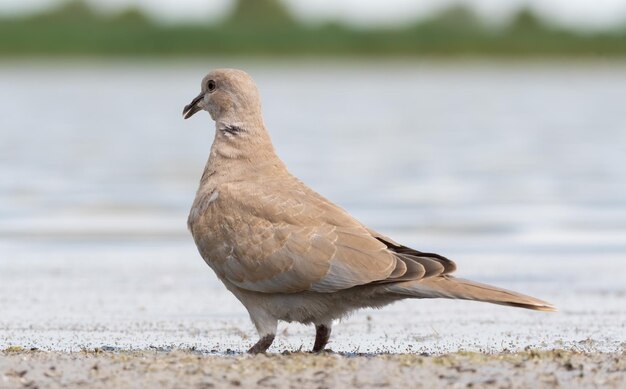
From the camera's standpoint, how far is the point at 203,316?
970cm

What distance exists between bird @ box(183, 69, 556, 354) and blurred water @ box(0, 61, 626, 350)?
2.53ft

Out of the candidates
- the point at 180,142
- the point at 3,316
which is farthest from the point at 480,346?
the point at 180,142

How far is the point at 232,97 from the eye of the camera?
9.05 m

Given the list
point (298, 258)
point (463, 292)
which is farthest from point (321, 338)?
point (463, 292)

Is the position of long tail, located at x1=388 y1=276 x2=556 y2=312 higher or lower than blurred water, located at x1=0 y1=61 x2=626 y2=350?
lower

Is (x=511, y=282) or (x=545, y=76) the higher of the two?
(x=545, y=76)

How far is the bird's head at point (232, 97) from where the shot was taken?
9.02m

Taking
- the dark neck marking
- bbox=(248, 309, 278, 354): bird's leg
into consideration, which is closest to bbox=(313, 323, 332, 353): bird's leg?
bbox=(248, 309, 278, 354): bird's leg

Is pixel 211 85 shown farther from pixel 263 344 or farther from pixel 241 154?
pixel 263 344

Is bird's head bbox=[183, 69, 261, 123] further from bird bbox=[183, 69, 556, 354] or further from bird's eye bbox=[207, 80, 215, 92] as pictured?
bird bbox=[183, 69, 556, 354]

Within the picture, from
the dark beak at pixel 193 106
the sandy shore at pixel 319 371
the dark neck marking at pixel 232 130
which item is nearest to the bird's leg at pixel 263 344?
the sandy shore at pixel 319 371

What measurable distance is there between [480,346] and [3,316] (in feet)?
10.1

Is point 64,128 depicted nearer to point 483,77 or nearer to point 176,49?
point 483,77

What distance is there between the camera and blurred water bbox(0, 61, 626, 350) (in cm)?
1029
